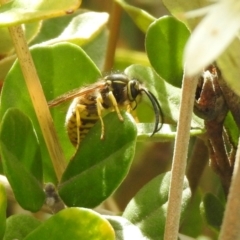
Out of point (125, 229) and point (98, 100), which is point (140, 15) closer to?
point (98, 100)

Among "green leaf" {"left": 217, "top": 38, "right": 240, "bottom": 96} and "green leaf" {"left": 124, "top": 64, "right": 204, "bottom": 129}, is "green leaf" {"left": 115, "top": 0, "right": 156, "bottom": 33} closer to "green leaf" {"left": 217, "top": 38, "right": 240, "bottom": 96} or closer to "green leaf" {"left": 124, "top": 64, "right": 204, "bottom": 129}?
"green leaf" {"left": 124, "top": 64, "right": 204, "bottom": 129}

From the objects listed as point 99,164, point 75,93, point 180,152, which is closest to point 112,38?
point 75,93

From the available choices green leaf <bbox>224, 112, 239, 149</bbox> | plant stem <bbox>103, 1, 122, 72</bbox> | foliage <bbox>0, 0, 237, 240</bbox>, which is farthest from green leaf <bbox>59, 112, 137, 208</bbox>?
plant stem <bbox>103, 1, 122, 72</bbox>

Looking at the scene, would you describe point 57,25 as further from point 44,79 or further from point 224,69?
point 224,69

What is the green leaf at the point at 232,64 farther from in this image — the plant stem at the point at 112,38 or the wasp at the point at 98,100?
the plant stem at the point at 112,38

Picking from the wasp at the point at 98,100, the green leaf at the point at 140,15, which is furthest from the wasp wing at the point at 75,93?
the green leaf at the point at 140,15

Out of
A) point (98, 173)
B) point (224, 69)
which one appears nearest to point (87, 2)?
point (98, 173)
